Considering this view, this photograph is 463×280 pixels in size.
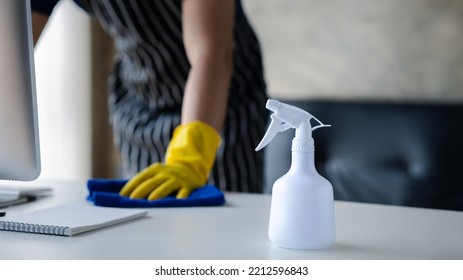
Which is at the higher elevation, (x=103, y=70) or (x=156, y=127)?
(x=103, y=70)

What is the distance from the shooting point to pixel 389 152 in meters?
2.43

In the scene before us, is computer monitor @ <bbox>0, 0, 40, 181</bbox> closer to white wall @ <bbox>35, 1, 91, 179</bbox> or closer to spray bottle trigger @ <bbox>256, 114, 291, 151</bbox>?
spray bottle trigger @ <bbox>256, 114, 291, 151</bbox>

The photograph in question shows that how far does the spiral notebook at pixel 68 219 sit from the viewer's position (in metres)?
0.90

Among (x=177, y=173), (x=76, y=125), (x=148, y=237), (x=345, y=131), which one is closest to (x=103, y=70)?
(x=76, y=125)

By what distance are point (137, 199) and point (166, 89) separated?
0.81 m

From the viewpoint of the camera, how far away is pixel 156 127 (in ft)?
6.28

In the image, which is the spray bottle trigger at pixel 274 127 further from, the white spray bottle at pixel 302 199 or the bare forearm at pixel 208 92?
the bare forearm at pixel 208 92

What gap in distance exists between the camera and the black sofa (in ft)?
7.59

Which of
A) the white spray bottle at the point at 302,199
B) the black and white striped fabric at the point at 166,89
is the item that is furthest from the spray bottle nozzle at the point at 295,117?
the black and white striped fabric at the point at 166,89

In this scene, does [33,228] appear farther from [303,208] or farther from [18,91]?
[303,208]

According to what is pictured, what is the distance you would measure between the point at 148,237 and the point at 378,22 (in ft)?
6.27

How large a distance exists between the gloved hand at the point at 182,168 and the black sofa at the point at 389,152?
44.7 inches

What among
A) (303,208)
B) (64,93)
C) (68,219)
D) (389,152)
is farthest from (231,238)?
(64,93)

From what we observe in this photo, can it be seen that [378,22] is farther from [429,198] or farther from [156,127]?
[156,127]
